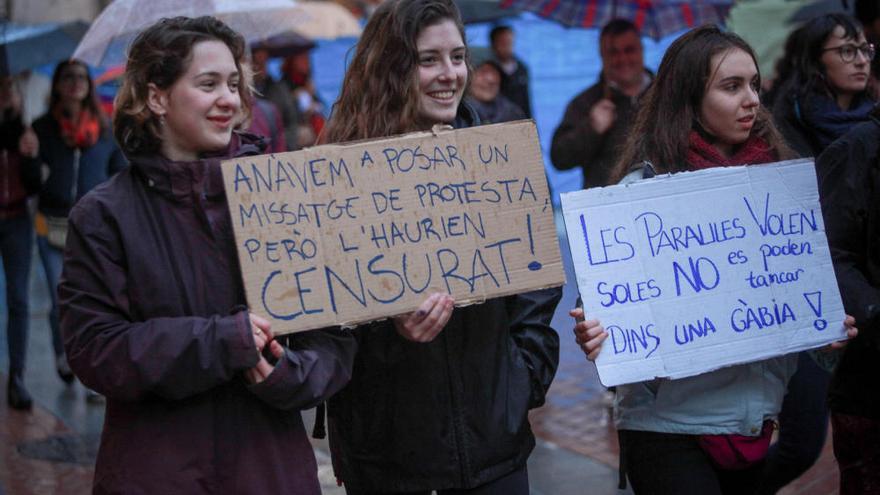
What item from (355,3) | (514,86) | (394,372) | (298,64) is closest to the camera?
(394,372)

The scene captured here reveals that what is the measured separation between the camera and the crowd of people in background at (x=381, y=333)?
2732 mm

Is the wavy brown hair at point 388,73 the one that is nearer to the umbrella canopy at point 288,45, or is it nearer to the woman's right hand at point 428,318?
the woman's right hand at point 428,318

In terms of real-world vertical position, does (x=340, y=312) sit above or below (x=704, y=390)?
above

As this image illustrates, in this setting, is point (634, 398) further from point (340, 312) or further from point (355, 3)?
point (355, 3)

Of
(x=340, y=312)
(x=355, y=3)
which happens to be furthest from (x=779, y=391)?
(x=355, y=3)

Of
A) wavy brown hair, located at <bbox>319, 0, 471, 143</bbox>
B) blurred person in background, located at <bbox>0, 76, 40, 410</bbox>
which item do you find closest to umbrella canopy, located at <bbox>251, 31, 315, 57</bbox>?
blurred person in background, located at <bbox>0, 76, 40, 410</bbox>

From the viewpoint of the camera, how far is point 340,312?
2883 millimetres

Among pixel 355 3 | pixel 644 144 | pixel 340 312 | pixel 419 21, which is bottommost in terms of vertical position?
pixel 340 312

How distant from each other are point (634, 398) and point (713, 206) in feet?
1.94

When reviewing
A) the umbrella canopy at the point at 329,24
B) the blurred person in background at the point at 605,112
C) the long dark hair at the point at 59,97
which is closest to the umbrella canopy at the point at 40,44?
the long dark hair at the point at 59,97

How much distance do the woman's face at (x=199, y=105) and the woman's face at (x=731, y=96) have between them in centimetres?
139

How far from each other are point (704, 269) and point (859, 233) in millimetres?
552

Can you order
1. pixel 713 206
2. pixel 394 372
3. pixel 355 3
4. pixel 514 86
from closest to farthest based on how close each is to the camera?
pixel 394 372, pixel 713 206, pixel 514 86, pixel 355 3

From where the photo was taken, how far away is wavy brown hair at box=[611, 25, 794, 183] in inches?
137
